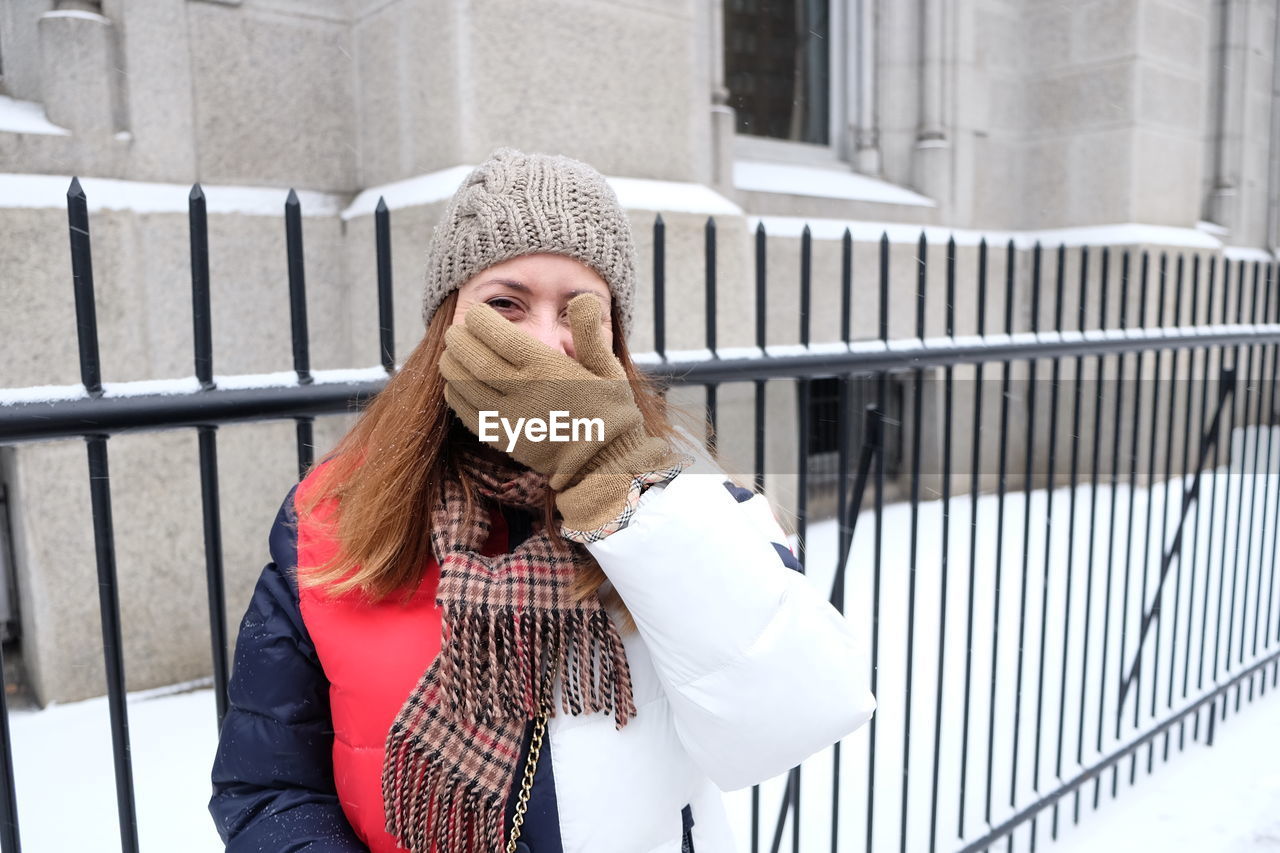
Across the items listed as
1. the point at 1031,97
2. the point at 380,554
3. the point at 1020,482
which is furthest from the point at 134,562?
the point at 1031,97

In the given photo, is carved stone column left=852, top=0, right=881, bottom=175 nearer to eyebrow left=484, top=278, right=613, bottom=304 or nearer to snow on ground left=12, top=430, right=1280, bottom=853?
snow on ground left=12, top=430, right=1280, bottom=853

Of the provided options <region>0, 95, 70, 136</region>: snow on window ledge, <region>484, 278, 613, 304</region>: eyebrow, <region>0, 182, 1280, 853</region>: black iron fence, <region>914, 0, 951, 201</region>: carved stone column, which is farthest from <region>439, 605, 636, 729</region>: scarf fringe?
<region>914, 0, 951, 201</region>: carved stone column

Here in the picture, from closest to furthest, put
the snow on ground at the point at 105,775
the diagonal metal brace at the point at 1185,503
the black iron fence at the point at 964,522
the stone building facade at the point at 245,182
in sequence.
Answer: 1. the black iron fence at the point at 964,522
2. the snow on ground at the point at 105,775
3. the stone building facade at the point at 245,182
4. the diagonal metal brace at the point at 1185,503

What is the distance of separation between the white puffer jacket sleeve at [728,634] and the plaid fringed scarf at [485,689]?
0.09 metres

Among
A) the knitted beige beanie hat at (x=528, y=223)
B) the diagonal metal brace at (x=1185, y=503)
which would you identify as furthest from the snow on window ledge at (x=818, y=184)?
the knitted beige beanie hat at (x=528, y=223)

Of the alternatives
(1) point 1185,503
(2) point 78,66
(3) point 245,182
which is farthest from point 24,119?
A: (1) point 1185,503

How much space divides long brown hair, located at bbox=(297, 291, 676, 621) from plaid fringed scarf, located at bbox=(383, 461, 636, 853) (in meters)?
0.06

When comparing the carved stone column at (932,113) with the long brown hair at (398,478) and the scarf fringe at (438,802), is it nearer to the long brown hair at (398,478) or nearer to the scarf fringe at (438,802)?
the long brown hair at (398,478)

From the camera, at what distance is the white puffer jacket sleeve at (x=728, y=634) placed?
1031 millimetres

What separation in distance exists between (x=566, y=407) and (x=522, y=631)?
0.30 metres

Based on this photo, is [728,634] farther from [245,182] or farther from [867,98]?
[867,98]

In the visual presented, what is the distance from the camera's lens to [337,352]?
4.11 m

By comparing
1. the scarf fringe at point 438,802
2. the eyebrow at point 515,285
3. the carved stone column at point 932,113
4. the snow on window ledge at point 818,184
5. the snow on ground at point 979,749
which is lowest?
the snow on ground at point 979,749

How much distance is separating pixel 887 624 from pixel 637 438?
3654 millimetres
